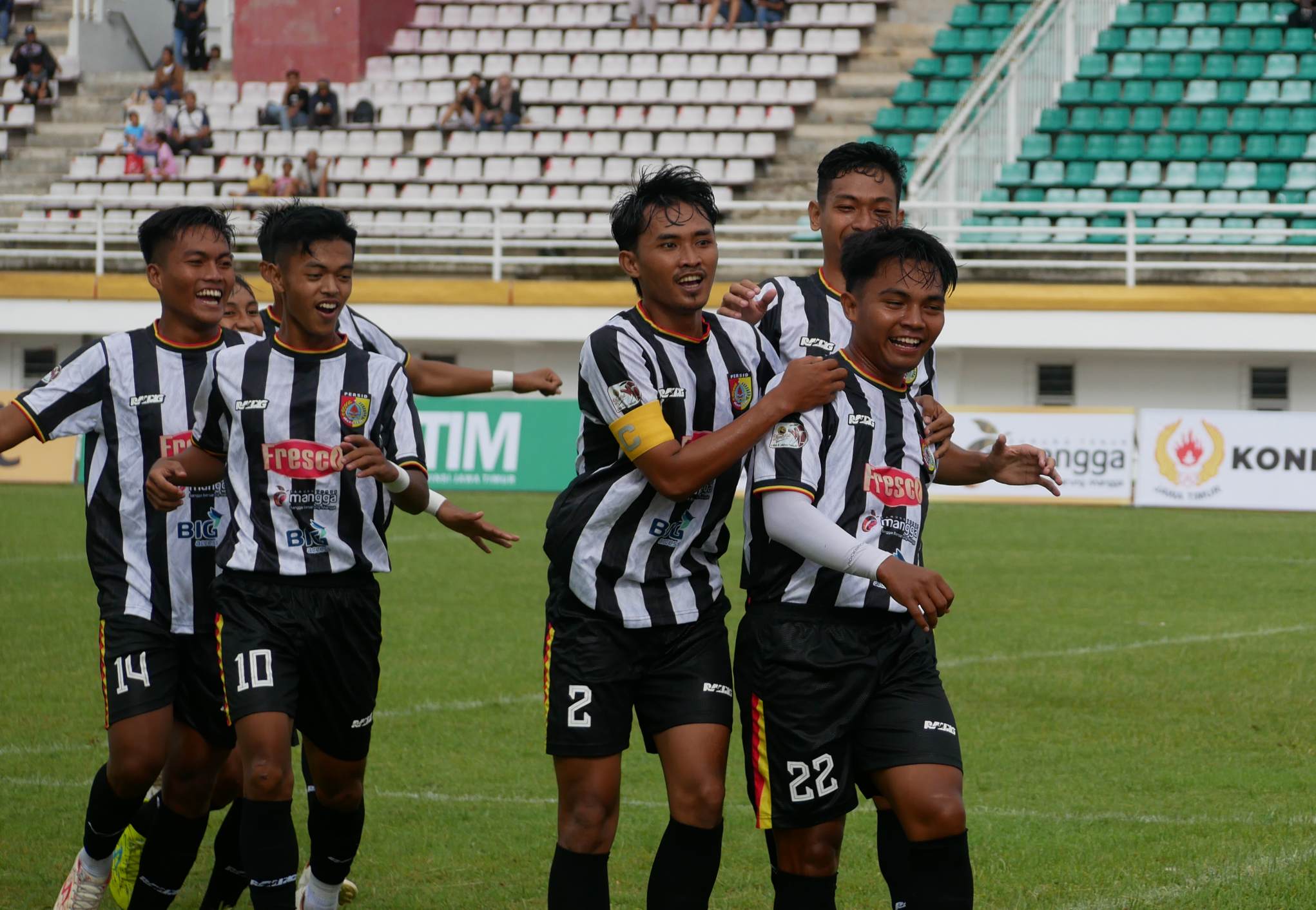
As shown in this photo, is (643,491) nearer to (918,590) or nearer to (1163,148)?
(918,590)

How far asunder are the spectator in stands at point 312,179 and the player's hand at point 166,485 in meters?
22.2

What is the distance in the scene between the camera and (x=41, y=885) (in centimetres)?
571

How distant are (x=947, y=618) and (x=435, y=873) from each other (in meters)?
6.22

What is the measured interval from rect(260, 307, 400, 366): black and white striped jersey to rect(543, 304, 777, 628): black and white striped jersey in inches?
57.3

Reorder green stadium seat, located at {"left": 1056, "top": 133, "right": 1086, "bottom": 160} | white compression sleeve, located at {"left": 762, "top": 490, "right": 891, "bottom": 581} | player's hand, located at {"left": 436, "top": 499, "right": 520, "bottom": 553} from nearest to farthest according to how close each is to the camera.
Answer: white compression sleeve, located at {"left": 762, "top": 490, "right": 891, "bottom": 581}, player's hand, located at {"left": 436, "top": 499, "right": 520, "bottom": 553}, green stadium seat, located at {"left": 1056, "top": 133, "right": 1086, "bottom": 160}

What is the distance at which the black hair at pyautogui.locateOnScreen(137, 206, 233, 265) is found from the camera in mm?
5414

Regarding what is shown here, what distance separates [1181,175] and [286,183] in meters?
12.8

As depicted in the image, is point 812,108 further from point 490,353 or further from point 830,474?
point 830,474

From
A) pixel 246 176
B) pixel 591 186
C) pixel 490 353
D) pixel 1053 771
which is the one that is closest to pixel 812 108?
pixel 591 186

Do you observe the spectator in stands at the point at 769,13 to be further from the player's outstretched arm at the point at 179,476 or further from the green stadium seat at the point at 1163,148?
the player's outstretched arm at the point at 179,476

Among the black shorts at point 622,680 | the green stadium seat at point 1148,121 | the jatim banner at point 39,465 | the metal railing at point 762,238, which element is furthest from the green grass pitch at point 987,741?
the green stadium seat at point 1148,121

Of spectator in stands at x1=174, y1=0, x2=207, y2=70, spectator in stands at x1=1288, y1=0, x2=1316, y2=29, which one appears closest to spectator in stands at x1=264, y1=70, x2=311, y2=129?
spectator in stands at x1=174, y1=0, x2=207, y2=70

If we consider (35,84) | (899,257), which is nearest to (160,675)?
(899,257)

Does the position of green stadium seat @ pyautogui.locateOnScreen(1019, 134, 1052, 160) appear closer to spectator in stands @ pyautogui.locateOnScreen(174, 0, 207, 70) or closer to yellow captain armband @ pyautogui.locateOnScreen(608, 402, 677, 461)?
spectator in stands @ pyautogui.locateOnScreen(174, 0, 207, 70)
